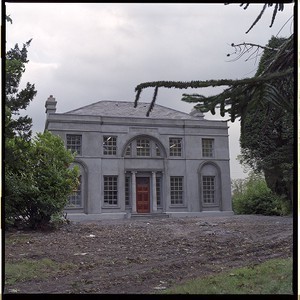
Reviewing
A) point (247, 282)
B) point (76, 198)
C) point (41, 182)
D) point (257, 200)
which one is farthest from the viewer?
point (257, 200)

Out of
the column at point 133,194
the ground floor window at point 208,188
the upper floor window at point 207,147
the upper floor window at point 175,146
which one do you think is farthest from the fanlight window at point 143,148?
the ground floor window at point 208,188

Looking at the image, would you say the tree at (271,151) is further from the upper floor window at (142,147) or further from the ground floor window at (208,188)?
the upper floor window at (142,147)

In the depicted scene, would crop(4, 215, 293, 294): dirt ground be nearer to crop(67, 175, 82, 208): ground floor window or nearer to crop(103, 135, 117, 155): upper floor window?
crop(67, 175, 82, 208): ground floor window

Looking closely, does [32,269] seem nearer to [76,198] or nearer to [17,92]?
[76,198]

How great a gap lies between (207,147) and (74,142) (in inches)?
89.7

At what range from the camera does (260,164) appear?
30.2 ft

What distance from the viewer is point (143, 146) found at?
7.31 meters

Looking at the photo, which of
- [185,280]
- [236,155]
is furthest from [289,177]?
[185,280]

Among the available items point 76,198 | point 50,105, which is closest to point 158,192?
point 76,198

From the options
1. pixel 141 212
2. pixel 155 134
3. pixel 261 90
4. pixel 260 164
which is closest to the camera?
pixel 261 90

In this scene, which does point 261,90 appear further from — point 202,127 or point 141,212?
point 141,212

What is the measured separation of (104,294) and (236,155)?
147 inches

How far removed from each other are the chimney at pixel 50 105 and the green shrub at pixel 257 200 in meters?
3.59

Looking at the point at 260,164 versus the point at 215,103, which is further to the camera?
the point at 260,164
